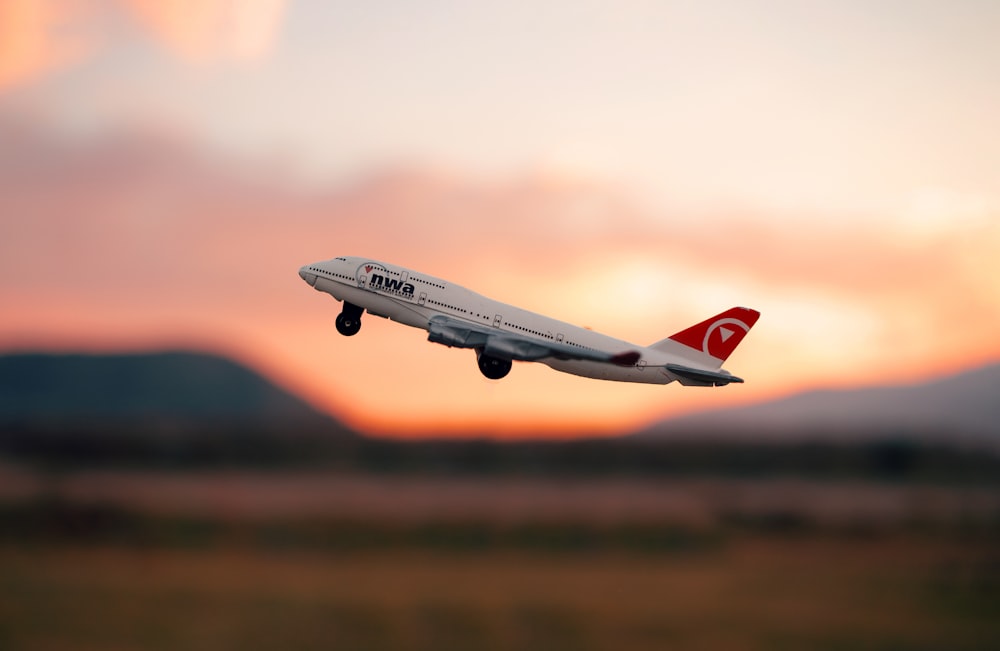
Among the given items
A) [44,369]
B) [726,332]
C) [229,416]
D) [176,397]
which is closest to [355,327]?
[726,332]

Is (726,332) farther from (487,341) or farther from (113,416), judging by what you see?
(113,416)

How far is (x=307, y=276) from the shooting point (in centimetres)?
2278

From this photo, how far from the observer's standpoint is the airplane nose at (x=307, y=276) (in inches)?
892

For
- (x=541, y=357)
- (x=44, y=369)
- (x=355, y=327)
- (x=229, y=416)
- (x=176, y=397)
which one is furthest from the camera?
(x=176, y=397)

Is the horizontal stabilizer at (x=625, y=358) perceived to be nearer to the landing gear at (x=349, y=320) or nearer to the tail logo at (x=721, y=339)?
the tail logo at (x=721, y=339)

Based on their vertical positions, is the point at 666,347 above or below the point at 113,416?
above

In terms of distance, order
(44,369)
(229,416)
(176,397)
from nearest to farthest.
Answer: (229,416) → (44,369) → (176,397)

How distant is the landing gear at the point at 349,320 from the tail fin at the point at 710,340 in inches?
283

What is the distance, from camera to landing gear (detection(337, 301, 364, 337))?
2098 centimetres

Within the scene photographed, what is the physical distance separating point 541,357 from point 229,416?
36.4 meters

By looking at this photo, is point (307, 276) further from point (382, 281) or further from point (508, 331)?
point (508, 331)

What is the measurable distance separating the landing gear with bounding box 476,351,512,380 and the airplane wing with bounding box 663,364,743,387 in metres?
3.60

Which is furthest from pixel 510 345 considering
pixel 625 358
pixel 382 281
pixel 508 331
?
pixel 382 281

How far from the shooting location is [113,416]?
57.8 metres
